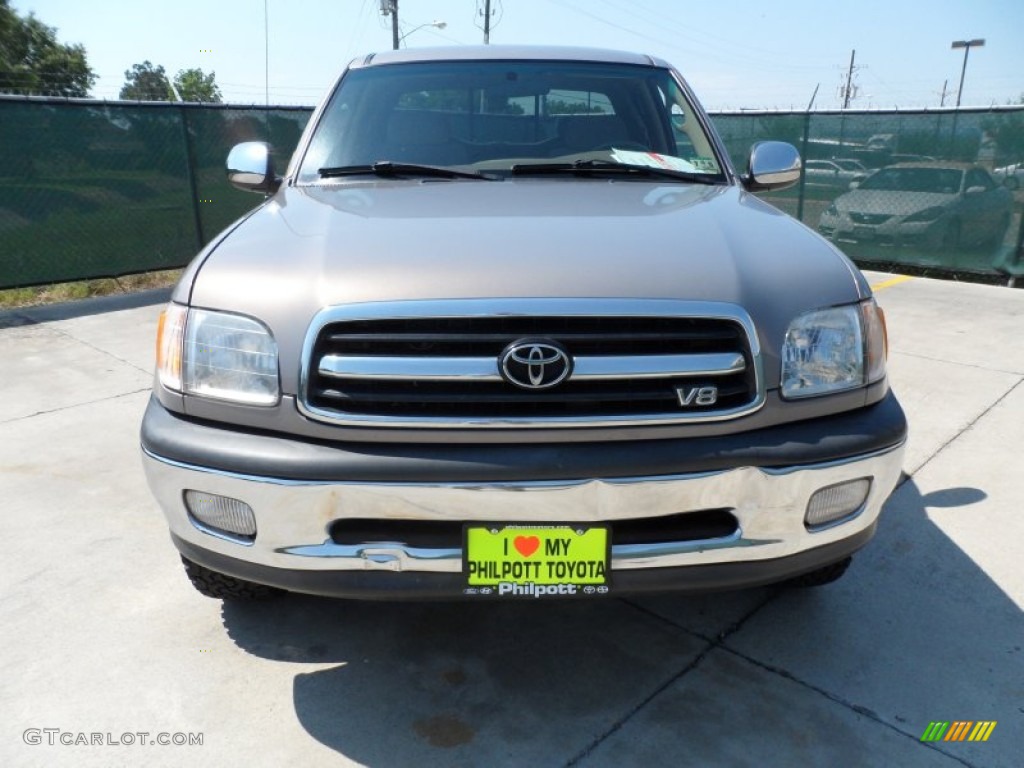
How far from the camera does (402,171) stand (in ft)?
9.40

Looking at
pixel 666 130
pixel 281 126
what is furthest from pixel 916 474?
pixel 281 126

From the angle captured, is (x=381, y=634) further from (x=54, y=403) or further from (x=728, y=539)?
(x=54, y=403)

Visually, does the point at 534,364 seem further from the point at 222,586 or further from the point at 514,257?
the point at 222,586

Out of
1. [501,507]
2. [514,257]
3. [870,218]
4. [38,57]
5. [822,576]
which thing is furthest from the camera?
[38,57]

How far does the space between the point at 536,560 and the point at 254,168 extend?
2183mm

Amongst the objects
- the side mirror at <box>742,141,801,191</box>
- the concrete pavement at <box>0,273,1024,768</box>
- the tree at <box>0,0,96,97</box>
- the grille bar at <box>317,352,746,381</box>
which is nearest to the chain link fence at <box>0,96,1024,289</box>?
the concrete pavement at <box>0,273,1024,768</box>

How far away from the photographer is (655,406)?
191 centimetres

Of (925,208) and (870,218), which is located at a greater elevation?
(925,208)

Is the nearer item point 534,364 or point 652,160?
point 534,364

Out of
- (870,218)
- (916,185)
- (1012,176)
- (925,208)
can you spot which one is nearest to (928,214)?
(925,208)

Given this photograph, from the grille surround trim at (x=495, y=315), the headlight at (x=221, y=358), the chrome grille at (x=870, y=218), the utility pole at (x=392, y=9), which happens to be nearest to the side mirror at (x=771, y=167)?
the grille surround trim at (x=495, y=315)

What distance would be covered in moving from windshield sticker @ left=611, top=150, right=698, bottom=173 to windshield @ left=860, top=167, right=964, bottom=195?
24.4 feet

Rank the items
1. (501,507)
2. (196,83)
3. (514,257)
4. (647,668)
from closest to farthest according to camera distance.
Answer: (501,507)
(514,257)
(647,668)
(196,83)

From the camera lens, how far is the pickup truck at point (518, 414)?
1.84 meters
